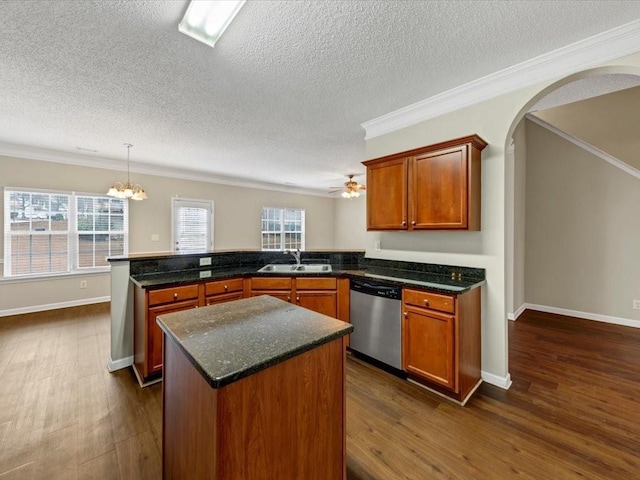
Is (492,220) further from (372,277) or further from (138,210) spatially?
(138,210)

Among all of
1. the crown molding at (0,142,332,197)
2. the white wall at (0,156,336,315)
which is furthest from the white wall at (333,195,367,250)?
the crown molding at (0,142,332,197)

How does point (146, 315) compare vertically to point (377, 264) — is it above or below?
below

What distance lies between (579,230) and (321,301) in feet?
13.9

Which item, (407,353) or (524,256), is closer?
(407,353)

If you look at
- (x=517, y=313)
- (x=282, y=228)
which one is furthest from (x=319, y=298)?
(x=282, y=228)

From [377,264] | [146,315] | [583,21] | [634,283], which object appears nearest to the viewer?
[583,21]

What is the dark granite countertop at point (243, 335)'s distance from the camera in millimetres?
944

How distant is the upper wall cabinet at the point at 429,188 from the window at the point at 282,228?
196 inches

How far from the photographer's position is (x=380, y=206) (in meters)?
2.94

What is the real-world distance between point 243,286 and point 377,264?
1.61 metres

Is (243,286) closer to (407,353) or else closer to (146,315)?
(146,315)

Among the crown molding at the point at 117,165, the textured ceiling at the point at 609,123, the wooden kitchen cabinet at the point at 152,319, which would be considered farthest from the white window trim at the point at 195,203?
the textured ceiling at the point at 609,123

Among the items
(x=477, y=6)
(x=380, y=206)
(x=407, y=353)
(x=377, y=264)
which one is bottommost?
(x=407, y=353)

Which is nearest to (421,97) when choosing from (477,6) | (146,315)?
(477,6)
